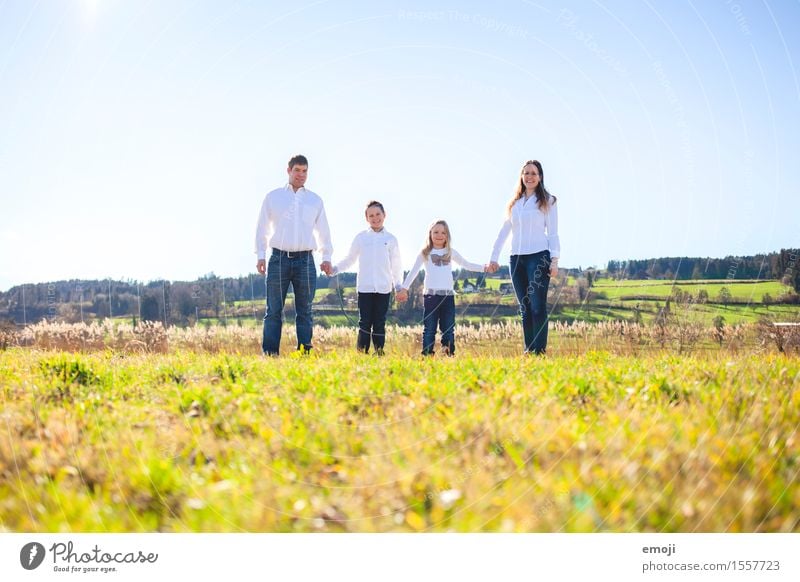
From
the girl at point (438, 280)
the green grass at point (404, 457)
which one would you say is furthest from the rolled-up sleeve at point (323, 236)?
the green grass at point (404, 457)

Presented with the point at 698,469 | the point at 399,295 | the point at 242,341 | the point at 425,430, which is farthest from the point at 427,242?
the point at 698,469

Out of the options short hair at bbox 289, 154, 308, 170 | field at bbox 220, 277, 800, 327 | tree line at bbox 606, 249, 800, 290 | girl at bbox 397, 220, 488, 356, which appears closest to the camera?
tree line at bbox 606, 249, 800, 290

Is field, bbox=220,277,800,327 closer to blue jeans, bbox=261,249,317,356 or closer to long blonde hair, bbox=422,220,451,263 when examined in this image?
blue jeans, bbox=261,249,317,356

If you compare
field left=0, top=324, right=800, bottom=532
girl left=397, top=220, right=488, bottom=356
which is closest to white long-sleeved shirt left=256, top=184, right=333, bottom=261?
girl left=397, top=220, right=488, bottom=356

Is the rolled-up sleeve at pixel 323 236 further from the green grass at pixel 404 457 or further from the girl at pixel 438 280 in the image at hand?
the green grass at pixel 404 457

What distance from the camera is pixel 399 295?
993 centimetres

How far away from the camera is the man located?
8547 millimetres

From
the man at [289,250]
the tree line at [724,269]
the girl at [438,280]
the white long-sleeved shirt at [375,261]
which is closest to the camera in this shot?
the tree line at [724,269]

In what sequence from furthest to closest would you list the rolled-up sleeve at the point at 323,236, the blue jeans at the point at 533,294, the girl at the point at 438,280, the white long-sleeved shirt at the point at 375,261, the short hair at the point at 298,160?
the girl at the point at 438,280, the white long-sleeved shirt at the point at 375,261, the rolled-up sleeve at the point at 323,236, the short hair at the point at 298,160, the blue jeans at the point at 533,294

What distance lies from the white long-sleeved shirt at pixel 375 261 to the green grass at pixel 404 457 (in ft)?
16.2

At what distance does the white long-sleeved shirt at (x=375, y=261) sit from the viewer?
9.45 meters
